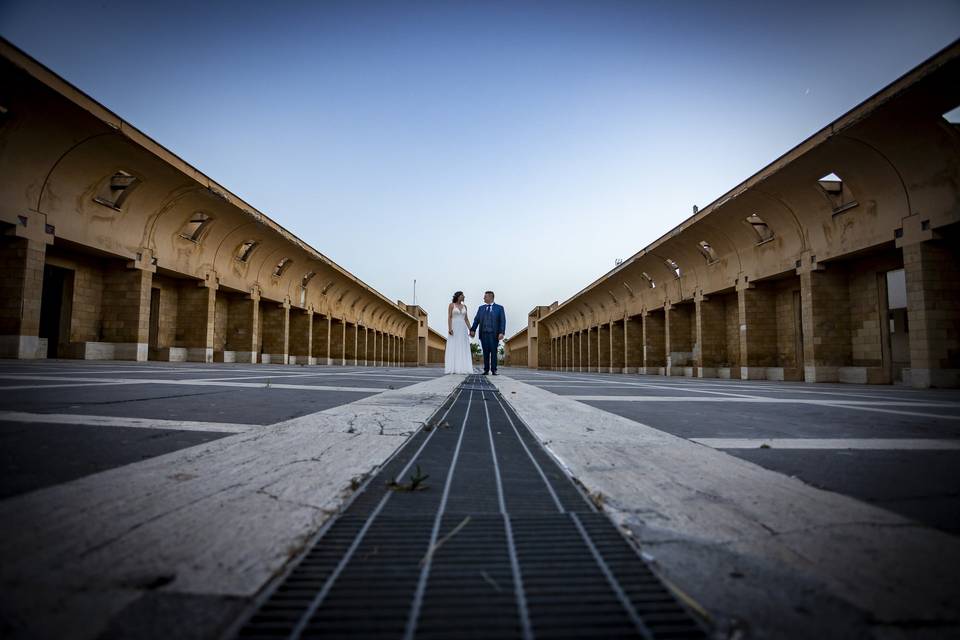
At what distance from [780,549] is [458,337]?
12.5m

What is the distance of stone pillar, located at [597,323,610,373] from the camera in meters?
33.9

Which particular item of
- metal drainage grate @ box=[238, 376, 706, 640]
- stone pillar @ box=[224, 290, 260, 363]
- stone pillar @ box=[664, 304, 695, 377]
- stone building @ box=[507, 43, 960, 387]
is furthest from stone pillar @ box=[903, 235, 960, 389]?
stone pillar @ box=[224, 290, 260, 363]

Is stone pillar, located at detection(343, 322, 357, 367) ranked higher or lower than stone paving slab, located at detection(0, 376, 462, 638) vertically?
higher

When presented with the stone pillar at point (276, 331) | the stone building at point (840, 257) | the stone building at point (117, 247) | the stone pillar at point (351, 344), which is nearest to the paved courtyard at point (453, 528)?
the stone building at point (840, 257)

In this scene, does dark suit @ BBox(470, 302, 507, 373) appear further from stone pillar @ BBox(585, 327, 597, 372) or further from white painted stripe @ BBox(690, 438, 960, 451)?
stone pillar @ BBox(585, 327, 597, 372)

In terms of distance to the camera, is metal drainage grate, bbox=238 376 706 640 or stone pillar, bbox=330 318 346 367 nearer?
metal drainage grate, bbox=238 376 706 640

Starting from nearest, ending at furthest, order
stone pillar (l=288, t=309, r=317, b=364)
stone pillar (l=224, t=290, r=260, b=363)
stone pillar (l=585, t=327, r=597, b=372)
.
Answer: stone pillar (l=224, t=290, r=260, b=363) < stone pillar (l=288, t=309, r=317, b=364) < stone pillar (l=585, t=327, r=597, b=372)

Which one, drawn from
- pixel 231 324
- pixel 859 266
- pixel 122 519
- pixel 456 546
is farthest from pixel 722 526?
pixel 231 324

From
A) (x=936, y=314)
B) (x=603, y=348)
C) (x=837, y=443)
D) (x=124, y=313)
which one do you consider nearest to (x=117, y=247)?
(x=124, y=313)

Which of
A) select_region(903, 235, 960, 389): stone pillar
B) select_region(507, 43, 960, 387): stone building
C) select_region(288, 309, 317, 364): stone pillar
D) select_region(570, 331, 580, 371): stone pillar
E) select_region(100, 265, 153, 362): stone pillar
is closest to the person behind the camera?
select_region(507, 43, 960, 387): stone building

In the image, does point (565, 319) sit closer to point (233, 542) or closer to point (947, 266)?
point (947, 266)

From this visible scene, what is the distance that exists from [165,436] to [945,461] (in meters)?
3.85

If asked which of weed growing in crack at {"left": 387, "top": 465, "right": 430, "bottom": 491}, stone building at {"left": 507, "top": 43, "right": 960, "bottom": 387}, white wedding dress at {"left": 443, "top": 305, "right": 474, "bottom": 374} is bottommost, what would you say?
weed growing in crack at {"left": 387, "top": 465, "right": 430, "bottom": 491}

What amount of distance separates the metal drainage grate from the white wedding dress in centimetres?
1148
